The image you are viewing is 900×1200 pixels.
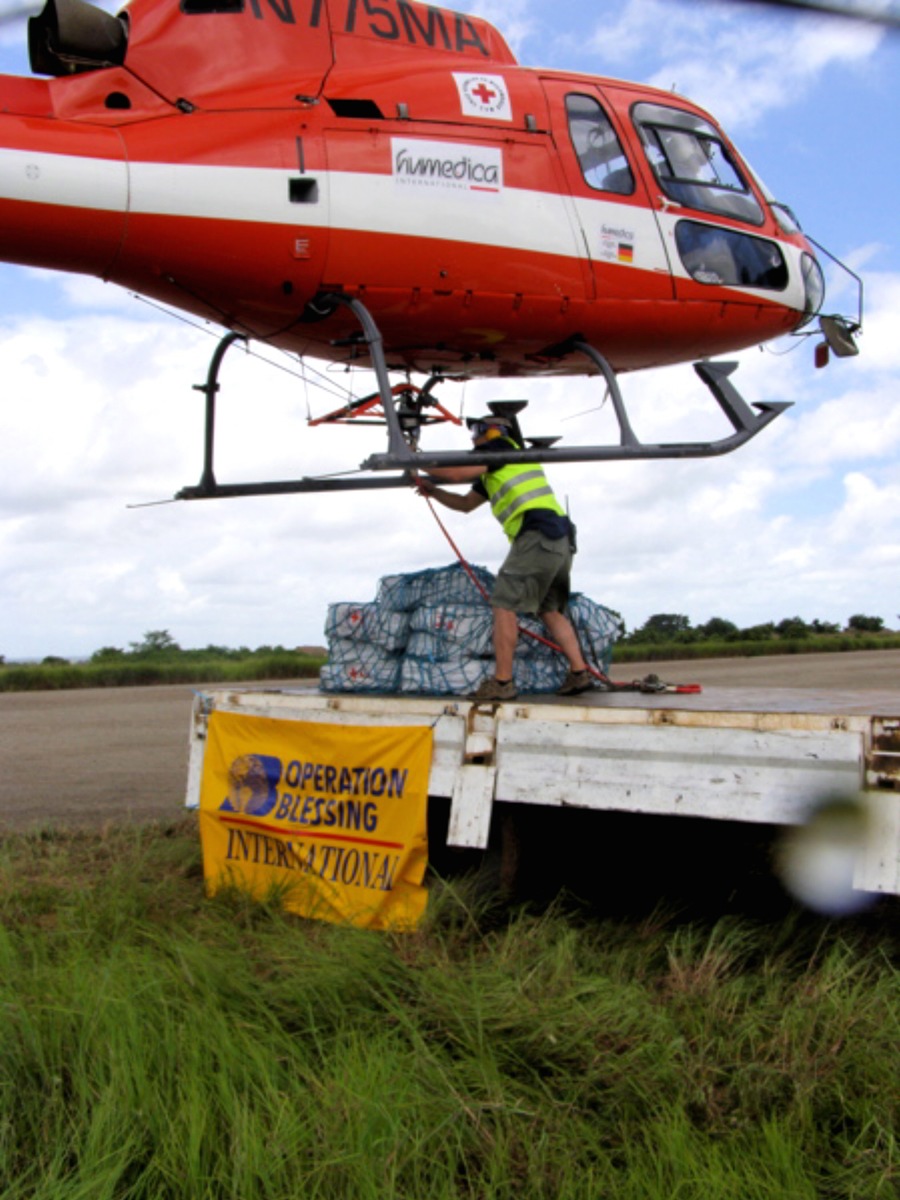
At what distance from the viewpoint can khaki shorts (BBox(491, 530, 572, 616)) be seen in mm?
5867

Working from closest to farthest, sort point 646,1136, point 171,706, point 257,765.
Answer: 1. point 646,1136
2. point 257,765
3. point 171,706

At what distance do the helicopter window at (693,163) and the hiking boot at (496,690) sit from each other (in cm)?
334

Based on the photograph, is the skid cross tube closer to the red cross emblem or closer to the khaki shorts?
the khaki shorts

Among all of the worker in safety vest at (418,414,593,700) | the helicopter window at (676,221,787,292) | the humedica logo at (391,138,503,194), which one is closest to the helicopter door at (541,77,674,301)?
the helicopter window at (676,221,787,292)

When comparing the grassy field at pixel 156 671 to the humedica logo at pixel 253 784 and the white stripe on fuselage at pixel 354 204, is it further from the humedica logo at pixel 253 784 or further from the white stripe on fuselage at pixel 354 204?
the humedica logo at pixel 253 784

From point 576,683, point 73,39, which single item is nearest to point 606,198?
point 576,683

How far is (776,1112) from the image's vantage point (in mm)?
3195

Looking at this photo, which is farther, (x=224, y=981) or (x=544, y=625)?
(x=544, y=625)

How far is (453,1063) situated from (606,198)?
203 inches

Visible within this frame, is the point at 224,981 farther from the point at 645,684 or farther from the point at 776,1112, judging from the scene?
the point at 645,684

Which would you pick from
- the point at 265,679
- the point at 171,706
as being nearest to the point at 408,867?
the point at 171,706

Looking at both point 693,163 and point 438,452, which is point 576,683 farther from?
point 693,163

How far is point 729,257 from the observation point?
7.38m

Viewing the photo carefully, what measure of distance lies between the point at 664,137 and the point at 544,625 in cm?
317
